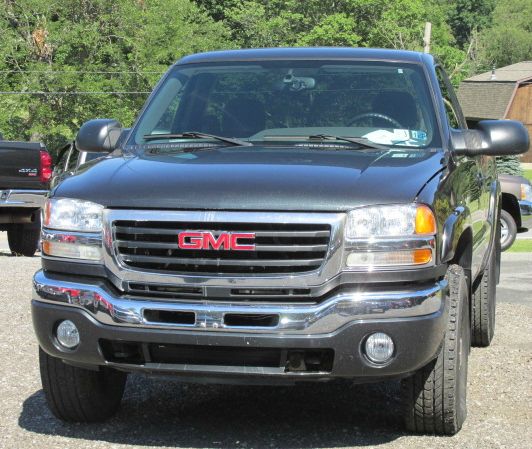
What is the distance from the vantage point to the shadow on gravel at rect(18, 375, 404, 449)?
213 inches

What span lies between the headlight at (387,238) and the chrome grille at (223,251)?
119 mm

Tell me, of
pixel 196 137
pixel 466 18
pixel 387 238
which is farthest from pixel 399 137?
pixel 466 18

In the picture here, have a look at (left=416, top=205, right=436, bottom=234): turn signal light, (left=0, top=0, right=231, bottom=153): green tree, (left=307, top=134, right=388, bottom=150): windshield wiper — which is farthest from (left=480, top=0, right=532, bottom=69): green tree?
(left=416, top=205, right=436, bottom=234): turn signal light

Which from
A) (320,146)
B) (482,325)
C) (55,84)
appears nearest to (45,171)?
(482,325)

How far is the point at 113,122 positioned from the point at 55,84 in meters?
39.7

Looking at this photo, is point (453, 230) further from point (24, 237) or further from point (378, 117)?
point (24, 237)

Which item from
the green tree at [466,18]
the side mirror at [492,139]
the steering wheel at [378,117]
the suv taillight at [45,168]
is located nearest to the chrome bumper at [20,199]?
the suv taillight at [45,168]

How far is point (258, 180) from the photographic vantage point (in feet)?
16.3

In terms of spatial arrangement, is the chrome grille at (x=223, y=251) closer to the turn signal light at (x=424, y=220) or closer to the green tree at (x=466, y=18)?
the turn signal light at (x=424, y=220)

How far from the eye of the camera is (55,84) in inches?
1775

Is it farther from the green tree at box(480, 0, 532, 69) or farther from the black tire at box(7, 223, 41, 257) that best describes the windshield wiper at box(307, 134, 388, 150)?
the green tree at box(480, 0, 532, 69)

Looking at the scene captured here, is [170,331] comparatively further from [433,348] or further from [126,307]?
[433,348]

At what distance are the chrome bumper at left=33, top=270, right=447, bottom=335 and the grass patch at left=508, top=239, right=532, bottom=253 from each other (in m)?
15.5

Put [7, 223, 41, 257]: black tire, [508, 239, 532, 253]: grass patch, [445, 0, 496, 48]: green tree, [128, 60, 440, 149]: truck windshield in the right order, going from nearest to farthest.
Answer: [128, 60, 440, 149]: truck windshield → [7, 223, 41, 257]: black tire → [508, 239, 532, 253]: grass patch → [445, 0, 496, 48]: green tree
